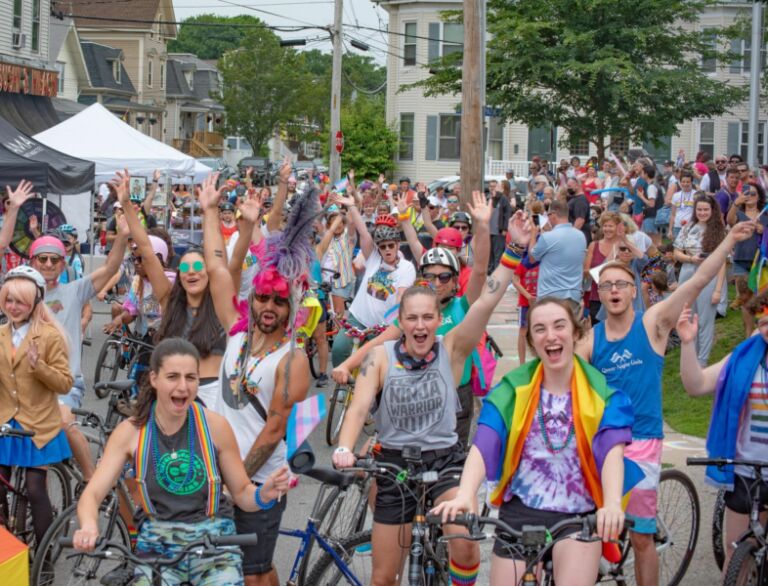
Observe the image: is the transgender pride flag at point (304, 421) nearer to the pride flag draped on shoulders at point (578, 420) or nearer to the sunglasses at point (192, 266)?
the pride flag draped on shoulders at point (578, 420)

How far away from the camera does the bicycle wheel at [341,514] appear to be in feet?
19.4

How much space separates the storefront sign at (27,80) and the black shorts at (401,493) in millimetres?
30912

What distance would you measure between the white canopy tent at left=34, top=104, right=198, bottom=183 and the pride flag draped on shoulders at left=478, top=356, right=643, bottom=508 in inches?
790

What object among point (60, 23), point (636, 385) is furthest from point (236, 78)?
point (636, 385)

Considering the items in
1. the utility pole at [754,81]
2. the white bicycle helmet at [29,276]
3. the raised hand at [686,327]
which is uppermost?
the utility pole at [754,81]

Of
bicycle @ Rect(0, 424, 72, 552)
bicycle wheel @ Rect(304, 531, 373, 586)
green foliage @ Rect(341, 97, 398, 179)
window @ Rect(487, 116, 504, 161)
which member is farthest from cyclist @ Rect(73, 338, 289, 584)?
window @ Rect(487, 116, 504, 161)

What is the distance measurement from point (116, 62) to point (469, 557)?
63.1 meters

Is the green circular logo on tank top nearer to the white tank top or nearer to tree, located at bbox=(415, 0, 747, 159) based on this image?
the white tank top

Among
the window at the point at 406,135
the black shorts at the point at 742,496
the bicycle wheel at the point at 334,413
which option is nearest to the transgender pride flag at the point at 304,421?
the black shorts at the point at 742,496

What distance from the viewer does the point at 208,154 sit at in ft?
263

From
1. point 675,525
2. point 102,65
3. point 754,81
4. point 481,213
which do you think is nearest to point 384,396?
point 481,213

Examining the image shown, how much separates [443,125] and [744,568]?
45.6 m

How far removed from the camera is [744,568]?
5508mm

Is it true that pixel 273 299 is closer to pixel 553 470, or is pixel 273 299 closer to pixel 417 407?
pixel 417 407
